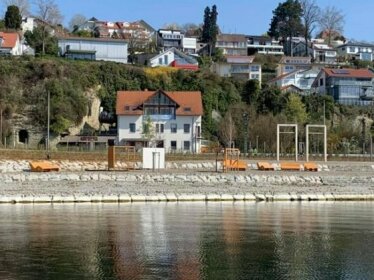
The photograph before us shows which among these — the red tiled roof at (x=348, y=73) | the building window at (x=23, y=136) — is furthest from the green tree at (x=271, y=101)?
the building window at (x=23, y=136)

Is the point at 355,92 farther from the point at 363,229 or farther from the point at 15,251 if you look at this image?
the point at 15,251

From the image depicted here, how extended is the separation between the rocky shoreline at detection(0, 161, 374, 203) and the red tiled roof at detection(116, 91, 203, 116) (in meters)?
33.1

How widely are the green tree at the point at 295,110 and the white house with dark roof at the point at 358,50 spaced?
174 feet

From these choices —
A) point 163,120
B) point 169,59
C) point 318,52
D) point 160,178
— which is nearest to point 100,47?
point 169,59

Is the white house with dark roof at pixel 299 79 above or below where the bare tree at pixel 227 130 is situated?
above

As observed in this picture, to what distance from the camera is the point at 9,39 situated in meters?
92.1

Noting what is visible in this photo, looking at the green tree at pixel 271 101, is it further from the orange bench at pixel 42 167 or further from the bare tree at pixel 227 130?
the orange bench at pixel 42 167

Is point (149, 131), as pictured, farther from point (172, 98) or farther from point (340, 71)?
point (340, 71)

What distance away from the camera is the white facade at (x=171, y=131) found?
2965 inches

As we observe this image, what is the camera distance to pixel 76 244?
16297 mm

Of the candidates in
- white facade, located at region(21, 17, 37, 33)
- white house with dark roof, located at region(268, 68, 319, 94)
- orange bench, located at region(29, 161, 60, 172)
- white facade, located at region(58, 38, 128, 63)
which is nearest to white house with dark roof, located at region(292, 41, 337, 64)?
white house with dark roof, located at region(268, 68, 319, 94)

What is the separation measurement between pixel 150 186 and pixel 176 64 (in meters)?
70.6

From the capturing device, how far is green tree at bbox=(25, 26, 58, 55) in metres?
93.5

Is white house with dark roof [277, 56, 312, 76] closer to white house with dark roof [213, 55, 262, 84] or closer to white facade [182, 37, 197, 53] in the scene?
white house with dark roof [213, 55, 262, 84]
